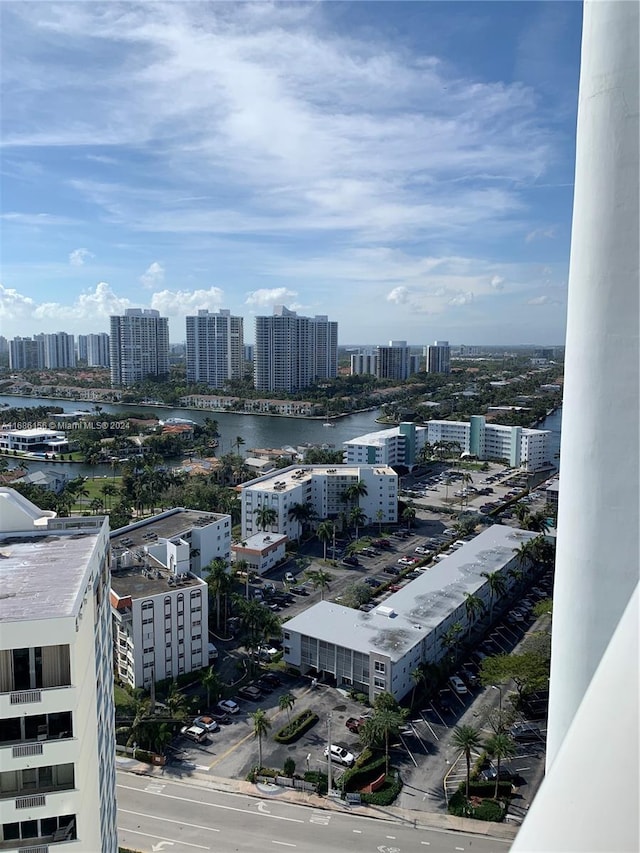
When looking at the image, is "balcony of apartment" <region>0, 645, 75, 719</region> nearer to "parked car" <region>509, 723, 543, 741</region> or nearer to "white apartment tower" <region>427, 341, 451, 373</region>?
"parked car" <region>509, 723, 543, 741</region>

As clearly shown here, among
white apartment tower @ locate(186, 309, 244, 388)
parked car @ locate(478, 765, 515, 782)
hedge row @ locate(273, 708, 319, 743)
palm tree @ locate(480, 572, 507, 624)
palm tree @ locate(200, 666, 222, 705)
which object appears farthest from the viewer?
white apartment tower @ locate(186, 309, 244, 388)

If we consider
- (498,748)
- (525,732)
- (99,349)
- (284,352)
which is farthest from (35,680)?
(99,349)

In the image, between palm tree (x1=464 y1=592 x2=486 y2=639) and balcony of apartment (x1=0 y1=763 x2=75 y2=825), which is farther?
palm tree (x1=464 y1=592 x2=486 y2=639)

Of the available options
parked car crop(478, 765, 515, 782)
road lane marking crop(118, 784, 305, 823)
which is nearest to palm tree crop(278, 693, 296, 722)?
road lane marking crop(118, 784, 305, 823)

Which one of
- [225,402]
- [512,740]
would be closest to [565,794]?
[512,740]

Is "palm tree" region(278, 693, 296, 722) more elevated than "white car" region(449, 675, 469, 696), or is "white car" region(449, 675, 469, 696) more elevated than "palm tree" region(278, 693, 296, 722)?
"palm tree" region(278, 693, 296, 722)

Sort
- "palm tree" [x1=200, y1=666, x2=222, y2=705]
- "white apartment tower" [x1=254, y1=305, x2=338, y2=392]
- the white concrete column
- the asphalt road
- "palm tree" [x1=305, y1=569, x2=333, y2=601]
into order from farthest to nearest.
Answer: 1. "white apartment tower" [x1=254, y1=305, x2=338, y2=392]
2. "palm tree" [x1=305, y1=569, x2=333, y2=601]
3. "palm tree" [x1=200, y1=666, x2=222, y2=705]
4. the asphalt road
5. the white concrete column

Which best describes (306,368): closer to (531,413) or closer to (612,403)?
(531,413)
